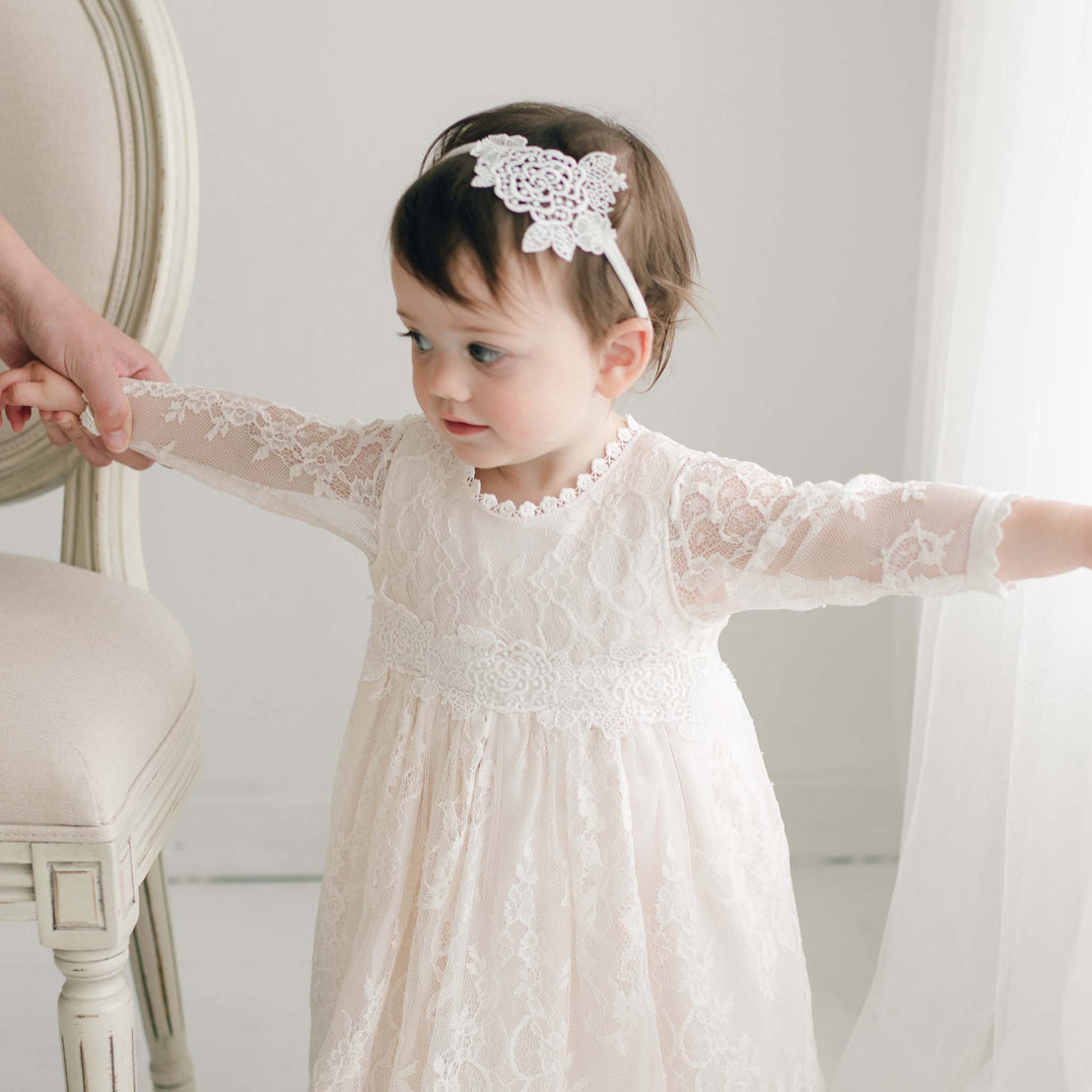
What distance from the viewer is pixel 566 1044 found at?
0.94m

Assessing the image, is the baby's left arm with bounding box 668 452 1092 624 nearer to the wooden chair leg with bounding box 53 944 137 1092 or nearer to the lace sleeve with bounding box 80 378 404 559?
the lace sleeve with bounding box 80 378 404 559

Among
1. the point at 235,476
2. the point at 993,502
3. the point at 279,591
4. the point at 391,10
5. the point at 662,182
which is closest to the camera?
the point at 993,502

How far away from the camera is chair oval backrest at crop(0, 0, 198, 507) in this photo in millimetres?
1129

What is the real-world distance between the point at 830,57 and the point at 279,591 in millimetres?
958

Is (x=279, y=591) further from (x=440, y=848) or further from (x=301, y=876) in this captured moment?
(x=440, y=848)

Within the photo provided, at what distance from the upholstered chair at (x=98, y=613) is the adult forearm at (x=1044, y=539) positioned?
608 millimetres

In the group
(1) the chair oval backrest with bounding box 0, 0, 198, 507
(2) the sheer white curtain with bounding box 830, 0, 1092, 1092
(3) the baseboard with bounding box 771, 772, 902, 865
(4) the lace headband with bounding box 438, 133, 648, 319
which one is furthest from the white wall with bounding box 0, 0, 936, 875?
(4) the lace headband with bounding box 438, 133, 648, 319

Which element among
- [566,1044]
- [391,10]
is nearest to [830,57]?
[391,10]

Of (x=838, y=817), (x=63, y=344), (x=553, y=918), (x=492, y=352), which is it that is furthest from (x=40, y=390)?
(x=838, y=817)

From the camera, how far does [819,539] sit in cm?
82

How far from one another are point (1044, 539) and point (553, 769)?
0.36 m

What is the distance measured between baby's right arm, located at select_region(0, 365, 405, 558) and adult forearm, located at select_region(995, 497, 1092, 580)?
1.44 feet

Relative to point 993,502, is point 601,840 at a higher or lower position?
lower

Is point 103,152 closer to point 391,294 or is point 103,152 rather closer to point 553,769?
point 391,294
